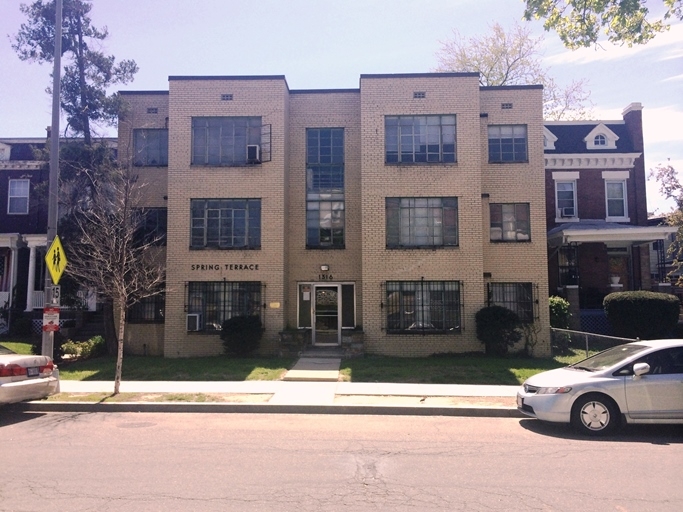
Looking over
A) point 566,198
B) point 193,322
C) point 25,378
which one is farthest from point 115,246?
point 566,198

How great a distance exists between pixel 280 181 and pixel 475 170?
6446mm

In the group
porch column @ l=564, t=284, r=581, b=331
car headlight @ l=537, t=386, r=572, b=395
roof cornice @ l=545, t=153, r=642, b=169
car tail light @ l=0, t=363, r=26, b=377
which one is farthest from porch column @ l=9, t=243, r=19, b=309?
roof cornice @ l=545, t=153, r=642, b=169

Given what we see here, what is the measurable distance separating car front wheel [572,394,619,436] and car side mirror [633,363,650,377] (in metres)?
0.57

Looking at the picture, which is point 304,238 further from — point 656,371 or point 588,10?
point 656,371

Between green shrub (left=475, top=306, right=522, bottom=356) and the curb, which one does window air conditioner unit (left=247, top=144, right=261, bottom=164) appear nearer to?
green shrub (left=475, top=306, right=522, bottom=356)

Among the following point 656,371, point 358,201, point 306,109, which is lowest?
point 656,371

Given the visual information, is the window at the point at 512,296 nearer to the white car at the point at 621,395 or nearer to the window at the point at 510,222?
the window at the point at 510,222

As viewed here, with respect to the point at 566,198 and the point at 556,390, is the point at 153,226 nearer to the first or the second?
the point at 556,390

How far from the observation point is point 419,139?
18.5 m

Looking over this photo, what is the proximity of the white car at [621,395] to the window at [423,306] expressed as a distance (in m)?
9.12

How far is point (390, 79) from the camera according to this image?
60.8 ft

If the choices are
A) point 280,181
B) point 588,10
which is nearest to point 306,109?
point 280,181

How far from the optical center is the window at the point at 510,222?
19000 millimetres

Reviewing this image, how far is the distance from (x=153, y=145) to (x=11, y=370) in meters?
11.9
